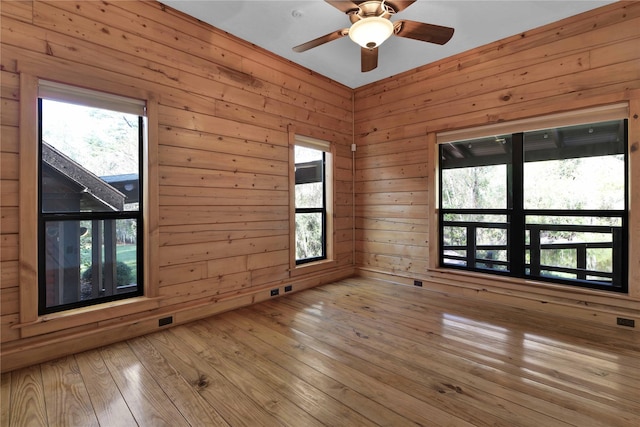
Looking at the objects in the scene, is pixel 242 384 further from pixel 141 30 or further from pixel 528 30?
pixel 528 30

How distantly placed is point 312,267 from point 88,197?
2.67 meters

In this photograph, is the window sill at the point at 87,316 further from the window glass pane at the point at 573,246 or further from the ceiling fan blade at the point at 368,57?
the window glass pane at the point at 573,246

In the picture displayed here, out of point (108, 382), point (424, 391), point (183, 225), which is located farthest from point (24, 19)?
point (424, 391)

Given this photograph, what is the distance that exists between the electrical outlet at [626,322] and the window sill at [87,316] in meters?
4.33

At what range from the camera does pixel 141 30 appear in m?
2.60

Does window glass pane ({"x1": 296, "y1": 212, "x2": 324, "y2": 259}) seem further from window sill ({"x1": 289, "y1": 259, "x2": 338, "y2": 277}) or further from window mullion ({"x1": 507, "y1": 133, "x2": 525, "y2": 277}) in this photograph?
window mullion ({"x1": 507, "y1": 133, "x2": 525, "y2": 277})

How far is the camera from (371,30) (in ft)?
7.41

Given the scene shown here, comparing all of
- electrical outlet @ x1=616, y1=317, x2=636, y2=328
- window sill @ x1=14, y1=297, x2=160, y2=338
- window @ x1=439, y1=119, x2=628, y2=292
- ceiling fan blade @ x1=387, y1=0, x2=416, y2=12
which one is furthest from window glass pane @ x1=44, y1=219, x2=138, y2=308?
electrical outlet @ x1=616, y1=317, x2=636, y2=328

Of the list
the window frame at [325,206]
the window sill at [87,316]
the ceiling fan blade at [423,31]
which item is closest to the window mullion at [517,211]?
the ceiling fan blade at [423,31]

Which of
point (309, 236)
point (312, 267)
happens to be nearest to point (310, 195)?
point (309, 236)

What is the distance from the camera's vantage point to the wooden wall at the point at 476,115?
2740mm

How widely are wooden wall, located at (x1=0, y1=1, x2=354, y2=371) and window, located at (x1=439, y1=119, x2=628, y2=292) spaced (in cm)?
204

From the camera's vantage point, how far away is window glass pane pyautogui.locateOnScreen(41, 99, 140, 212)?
7.40 ft

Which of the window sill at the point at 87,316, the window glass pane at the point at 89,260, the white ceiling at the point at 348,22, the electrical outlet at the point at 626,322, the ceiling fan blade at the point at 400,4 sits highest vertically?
the white ceiling at the point at 348,22
